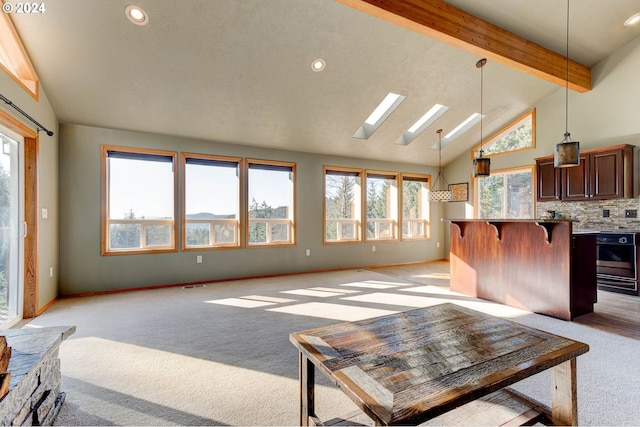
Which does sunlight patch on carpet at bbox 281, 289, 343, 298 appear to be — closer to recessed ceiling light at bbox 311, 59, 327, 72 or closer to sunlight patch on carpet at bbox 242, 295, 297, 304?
sunlight patch on carpet at bbox 242, 295, 297, 304

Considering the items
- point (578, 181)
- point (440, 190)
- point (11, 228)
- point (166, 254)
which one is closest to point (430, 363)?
point (11, 228)

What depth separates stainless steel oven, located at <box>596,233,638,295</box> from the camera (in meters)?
4.47

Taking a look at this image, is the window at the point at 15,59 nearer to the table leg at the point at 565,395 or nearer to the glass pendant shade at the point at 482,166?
the table leg at the point at 565,395

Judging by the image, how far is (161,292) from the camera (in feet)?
15.1

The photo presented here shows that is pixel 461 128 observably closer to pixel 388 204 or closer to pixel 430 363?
pixel 388 204

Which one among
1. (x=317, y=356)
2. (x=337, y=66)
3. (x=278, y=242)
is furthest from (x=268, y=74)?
(x=317, y=356)

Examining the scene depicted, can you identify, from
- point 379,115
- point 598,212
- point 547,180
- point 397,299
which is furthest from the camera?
point 379,115

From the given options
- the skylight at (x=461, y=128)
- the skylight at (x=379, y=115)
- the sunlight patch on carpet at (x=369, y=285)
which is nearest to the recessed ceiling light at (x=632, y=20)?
the skylight at (x=461, y=128)

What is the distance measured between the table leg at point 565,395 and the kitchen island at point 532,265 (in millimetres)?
2353

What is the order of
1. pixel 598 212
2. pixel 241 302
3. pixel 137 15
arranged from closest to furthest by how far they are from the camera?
pixel 137 15 < pixel 241 302 < pixel 598 212

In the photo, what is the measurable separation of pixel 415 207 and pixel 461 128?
2150 millimetres

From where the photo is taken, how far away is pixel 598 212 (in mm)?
5148

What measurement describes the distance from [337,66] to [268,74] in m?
0.95

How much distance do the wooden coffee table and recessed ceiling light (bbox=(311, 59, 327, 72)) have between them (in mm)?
3472
